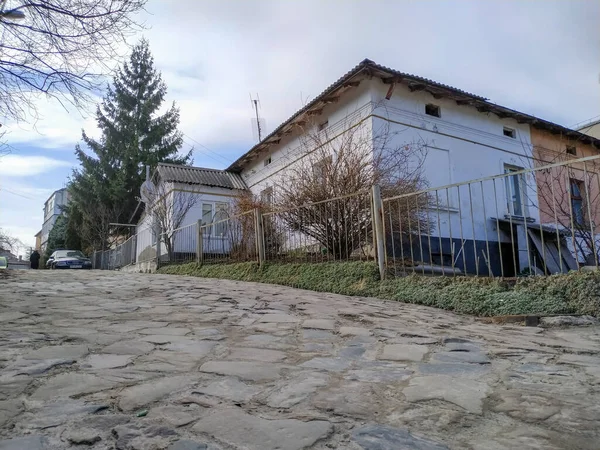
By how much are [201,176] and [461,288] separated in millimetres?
15418

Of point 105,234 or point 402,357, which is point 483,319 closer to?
point 402,357

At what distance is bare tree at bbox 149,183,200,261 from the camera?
14.1 meters

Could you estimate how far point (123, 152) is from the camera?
87.1ft

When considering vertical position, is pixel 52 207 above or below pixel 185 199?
above

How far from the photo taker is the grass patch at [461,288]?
4070mm

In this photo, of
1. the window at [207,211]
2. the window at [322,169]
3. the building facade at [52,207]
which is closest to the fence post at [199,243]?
the window at [322,169]

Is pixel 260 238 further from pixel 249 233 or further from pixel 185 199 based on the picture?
pixel 185 199

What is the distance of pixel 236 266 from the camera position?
9.06 m

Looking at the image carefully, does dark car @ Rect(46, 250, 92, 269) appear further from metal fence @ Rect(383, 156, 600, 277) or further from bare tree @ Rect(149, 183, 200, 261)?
metal fence @ Rect(383, 156, 600, 277)


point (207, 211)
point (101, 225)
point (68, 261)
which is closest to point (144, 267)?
point (207, 211)

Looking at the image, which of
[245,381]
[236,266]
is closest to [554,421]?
[245,381]

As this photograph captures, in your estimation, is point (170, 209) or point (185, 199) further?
point (185, 199)

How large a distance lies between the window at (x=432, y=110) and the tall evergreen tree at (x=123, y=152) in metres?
19.4

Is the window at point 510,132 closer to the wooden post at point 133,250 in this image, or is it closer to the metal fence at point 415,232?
the metal fence at point 415,232
